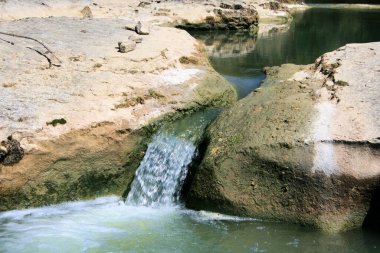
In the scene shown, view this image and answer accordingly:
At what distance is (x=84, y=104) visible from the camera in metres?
7.83

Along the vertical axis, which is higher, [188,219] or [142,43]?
[142,43]

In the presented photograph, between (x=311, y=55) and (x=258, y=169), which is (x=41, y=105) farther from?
(x=311, y=55)

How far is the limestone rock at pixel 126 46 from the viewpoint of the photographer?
32.5 ft

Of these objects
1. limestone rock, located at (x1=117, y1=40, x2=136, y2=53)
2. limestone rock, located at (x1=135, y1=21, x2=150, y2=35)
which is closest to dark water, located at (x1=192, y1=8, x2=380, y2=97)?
limestone rock, located at (x1=135, y1=21, x2=150, y2=35)

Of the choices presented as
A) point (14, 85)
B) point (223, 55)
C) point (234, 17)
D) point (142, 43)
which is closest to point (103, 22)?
point (142, 43)

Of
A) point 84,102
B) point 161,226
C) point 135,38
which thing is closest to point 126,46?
point 135,38

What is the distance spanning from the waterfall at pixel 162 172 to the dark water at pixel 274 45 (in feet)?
9.47

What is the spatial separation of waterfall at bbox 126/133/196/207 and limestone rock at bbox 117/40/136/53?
2.53m

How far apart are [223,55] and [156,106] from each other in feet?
24.0

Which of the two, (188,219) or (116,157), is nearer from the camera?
(188,219)

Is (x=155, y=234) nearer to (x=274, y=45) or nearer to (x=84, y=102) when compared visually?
(x=84, y=102)

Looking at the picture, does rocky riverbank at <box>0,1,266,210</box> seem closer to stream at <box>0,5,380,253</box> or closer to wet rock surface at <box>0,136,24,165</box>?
wet rock surface at <box>0,136,24,165</box>

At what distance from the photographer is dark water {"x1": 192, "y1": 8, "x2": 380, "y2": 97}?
1274cm

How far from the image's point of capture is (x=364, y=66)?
27.9 feet
